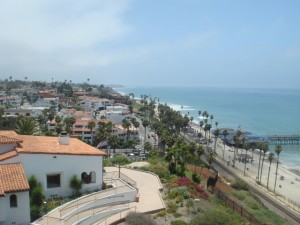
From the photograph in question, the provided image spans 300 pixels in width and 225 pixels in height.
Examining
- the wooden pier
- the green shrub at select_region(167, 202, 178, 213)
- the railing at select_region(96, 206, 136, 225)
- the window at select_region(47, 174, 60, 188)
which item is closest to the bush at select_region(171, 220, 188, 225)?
the green shrub at select_region(167, 202, 178, 213)

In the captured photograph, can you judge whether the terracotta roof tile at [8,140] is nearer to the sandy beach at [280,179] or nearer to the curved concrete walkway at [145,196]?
the curved concrete walkway at [145,196]

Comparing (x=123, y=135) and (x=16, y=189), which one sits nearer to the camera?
(x=16, y=189)

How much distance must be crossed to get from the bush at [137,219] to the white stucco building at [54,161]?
5805 millimetres

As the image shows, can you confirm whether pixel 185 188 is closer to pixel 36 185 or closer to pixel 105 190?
pixel 105 190

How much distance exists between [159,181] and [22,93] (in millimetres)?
185148

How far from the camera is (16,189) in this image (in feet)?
64.6

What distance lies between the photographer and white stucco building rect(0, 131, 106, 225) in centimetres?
2391

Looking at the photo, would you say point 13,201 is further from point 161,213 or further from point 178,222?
point 178,222

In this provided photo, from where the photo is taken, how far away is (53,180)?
25.2m

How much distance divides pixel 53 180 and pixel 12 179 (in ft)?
16.3

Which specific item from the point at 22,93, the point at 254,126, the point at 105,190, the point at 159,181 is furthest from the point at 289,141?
the point at 22,93

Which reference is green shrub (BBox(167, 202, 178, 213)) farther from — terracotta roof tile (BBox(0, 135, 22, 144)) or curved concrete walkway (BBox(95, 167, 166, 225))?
terracotta roof tile (BBox(0, 135, 22, 144))

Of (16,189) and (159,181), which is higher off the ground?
(16,189)

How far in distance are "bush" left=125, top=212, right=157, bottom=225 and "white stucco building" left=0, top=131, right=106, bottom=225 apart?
5805 mm
